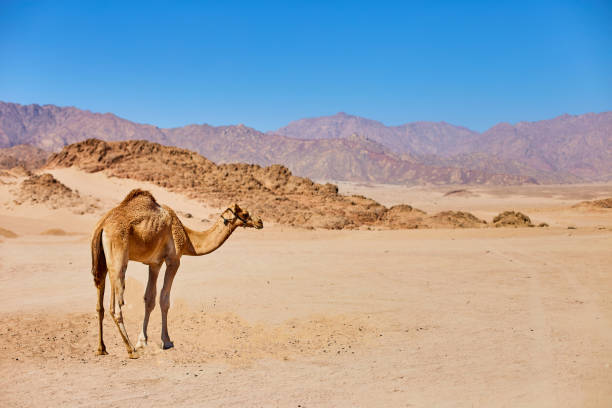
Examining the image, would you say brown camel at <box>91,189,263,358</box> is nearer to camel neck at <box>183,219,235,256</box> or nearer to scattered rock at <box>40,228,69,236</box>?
camel neck at <box>183,219,235,256</box>

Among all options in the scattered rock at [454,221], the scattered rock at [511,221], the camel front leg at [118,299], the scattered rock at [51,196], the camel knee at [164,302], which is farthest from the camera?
the scattered rock at [454,221]

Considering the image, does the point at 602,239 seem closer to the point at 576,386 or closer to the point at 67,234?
the point at 576,386

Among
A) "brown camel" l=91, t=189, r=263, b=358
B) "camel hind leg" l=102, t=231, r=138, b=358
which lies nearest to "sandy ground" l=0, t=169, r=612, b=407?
"camel hind leg" l=102, t=231, r=138, b=358

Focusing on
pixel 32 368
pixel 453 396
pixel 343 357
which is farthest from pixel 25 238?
pixel 453 396

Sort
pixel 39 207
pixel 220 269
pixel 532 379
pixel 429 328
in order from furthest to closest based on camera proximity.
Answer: pixel 39 207 → pixel 220 269 → pixel 429 328 → pixel 532 379

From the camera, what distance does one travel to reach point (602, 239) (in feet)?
65.7

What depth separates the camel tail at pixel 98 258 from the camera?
24.8 feet

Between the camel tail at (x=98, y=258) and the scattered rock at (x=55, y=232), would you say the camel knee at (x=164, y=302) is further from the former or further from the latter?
the scattered rock at (x=55, y=232)

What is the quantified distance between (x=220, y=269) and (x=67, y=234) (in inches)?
413

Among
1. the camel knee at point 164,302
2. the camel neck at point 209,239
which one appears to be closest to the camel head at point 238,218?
the camel neck at point 209,239

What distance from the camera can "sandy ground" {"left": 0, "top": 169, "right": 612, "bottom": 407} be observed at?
618 centimetres

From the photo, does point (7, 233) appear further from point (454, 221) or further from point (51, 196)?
point (454, 221)

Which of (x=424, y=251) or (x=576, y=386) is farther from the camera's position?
(x=424, y=251)

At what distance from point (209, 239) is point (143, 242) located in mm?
1236
